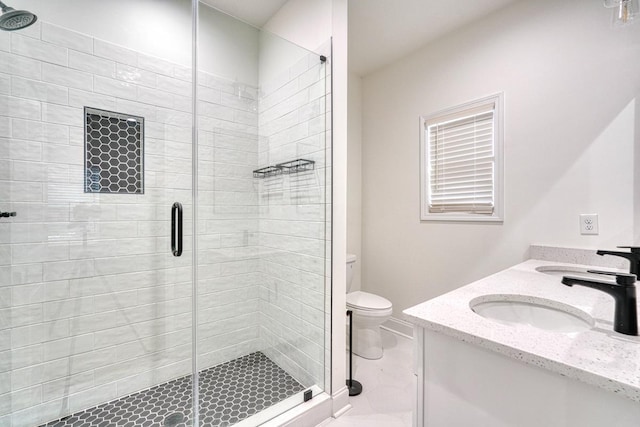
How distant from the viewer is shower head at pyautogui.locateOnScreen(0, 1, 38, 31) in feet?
4.10

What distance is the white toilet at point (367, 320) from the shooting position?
1.99m

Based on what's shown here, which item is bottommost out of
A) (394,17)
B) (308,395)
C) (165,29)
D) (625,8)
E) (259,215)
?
(308,395)

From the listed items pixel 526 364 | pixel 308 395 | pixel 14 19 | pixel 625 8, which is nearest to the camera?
pixel 526 364

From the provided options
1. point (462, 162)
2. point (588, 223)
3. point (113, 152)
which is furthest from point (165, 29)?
point (588, 223)

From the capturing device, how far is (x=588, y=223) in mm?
1566

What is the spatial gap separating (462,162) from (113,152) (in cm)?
235

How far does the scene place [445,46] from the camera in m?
2.16

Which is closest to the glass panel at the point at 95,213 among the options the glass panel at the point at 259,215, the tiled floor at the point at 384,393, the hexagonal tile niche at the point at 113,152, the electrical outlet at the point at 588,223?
the hexagonal tile niche at the point at 113,152

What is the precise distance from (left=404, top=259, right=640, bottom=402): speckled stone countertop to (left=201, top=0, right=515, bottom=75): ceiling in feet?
6.12

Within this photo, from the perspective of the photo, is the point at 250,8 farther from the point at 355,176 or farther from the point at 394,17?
the point at 355,176

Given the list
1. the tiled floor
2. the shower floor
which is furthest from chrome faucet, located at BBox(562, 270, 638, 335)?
the shower floor

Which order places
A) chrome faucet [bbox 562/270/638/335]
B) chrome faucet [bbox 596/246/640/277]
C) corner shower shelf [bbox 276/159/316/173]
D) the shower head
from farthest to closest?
1. corner shower shelf [bbox 276/159/316/173]
2. the shower head
3. chrome faucet [bbox 596/246/640/277]
4. chrome faucet [bbox 562/270/638/335]

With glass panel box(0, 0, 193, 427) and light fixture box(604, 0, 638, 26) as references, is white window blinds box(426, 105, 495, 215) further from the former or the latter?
glass panel box(0, 0, 193, 427)

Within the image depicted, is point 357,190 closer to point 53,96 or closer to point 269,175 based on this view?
point 269,175
